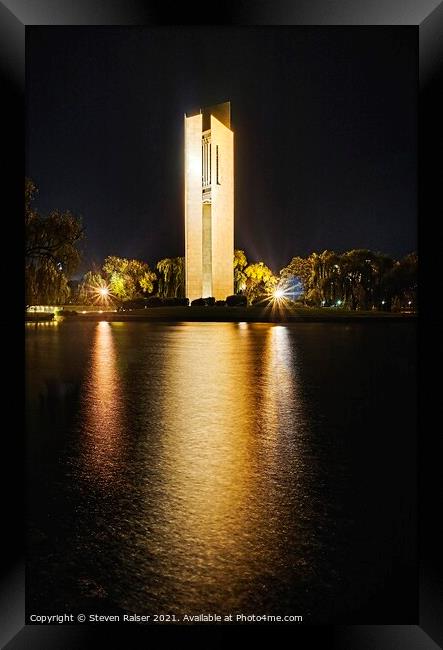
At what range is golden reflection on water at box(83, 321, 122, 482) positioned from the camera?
3.77 m

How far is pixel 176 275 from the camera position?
54.9m

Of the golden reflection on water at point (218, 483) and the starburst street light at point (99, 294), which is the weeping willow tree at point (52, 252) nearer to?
the golden reflection on water at point (218, 483)

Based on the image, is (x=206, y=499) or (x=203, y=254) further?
(x=203, y=254)

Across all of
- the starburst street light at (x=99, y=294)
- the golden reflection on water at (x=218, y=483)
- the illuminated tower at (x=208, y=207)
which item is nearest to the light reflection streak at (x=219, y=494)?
the golden reflection on water at (x=218, y=483)

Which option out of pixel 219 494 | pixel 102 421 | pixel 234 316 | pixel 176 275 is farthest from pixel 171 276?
pixel 219 494

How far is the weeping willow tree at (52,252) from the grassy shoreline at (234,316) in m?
9.79

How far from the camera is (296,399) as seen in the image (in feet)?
20.5

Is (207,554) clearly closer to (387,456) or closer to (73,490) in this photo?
(73,490)

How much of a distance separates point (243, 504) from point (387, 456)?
1.57 metres

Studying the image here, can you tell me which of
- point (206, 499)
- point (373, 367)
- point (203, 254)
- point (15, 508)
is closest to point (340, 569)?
point (206, 499)

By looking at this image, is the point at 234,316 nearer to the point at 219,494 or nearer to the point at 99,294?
the point at 99,294

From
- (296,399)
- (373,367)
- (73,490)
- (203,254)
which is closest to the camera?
(73,490)

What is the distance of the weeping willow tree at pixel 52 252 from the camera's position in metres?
17.3

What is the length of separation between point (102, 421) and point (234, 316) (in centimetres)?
2393
